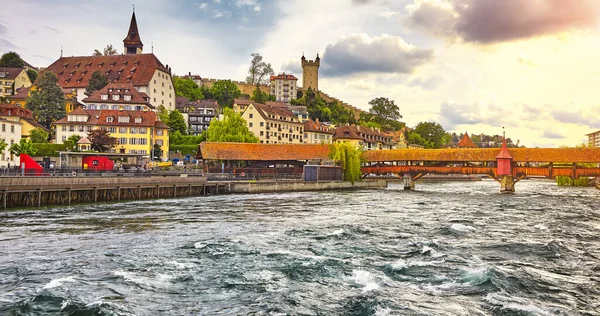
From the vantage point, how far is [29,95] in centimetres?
7831

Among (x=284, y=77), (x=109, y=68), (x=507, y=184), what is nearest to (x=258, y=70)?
(x=284, y=77)

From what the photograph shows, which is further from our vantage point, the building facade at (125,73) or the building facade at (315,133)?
the building facade at (315,133)

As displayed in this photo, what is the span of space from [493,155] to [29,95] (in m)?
67.7

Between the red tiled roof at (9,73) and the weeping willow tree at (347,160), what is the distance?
74476mm

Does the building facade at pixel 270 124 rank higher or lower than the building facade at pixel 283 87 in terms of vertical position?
lower

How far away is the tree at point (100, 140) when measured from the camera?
56.8m

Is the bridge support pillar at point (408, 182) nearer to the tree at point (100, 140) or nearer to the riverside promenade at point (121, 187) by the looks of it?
the riverside promenade at point (121, 187)

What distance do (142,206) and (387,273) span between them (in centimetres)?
2181

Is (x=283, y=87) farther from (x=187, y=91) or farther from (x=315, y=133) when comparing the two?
(x=315, y=133)

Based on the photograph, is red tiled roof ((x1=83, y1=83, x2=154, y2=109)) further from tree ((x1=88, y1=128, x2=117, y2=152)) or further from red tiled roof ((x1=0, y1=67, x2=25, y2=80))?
red tiled roof ((x1=0, y1=67, x2=25, y2=80))

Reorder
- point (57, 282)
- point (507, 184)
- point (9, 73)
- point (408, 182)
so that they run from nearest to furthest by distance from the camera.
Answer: point (57, 282), point (507, 184), point (408, 182), point (9, 73)

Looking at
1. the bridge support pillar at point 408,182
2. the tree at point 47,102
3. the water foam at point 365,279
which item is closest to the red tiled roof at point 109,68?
the tree at point 47,102

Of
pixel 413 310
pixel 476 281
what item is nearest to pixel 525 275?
pixel 476 281

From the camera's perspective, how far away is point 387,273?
41.7ft
